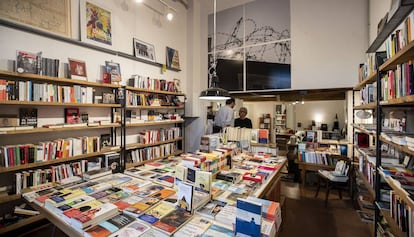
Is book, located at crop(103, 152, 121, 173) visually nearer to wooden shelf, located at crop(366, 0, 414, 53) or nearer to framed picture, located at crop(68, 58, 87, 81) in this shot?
framed picture, located at crop(68, 58, 87, 81)

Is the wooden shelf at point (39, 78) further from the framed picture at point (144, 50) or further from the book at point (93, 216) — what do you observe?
the book at point (93, 216)

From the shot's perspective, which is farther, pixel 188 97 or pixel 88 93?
pixel 188 97

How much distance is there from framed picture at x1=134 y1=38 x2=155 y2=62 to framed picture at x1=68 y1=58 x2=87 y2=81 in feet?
3.99

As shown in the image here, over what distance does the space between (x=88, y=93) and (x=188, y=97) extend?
2.62 metres

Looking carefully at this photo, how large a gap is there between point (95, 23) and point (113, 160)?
2.28 metres

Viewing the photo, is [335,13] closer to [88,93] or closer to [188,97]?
[188,97]

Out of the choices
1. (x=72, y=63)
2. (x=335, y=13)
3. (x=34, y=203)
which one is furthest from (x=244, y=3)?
(x=34, y=203)

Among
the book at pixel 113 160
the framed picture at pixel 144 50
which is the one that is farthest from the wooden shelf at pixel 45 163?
the framed picture at pixel 144 50

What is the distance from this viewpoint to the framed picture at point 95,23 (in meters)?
3.16

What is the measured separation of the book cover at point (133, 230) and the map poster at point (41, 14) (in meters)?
2.87

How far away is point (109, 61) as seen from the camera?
3.58m

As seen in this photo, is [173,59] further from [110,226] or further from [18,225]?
[110,226]

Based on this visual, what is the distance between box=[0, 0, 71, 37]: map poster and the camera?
7.98 ft

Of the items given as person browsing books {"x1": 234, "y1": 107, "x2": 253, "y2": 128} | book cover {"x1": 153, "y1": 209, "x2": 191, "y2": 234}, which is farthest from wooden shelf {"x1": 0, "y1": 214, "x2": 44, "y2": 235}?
person browsing books {"x1": 234, "y1": 107, "x2": 253, "y2": 128}
